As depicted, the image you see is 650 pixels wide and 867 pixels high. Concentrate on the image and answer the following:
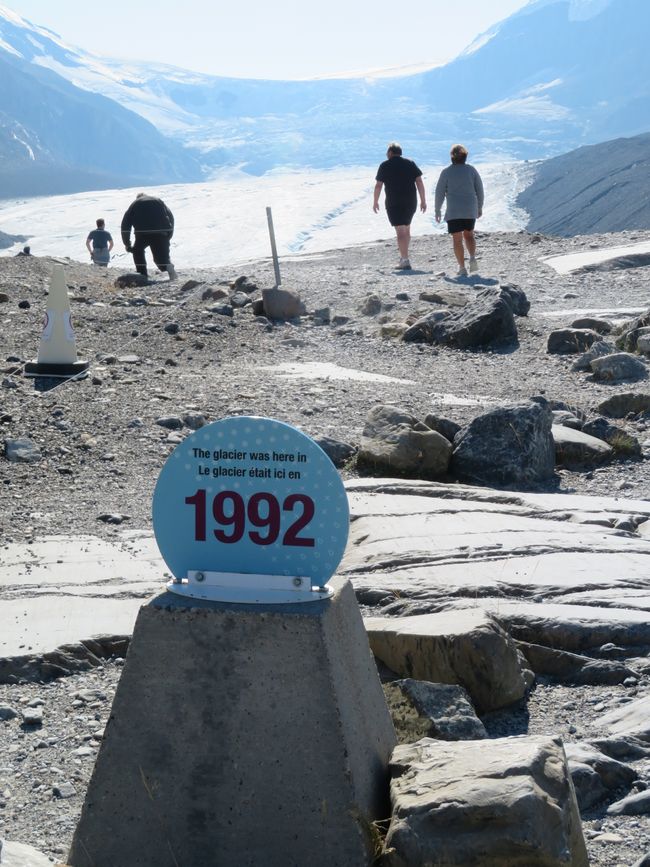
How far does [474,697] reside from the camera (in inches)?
158

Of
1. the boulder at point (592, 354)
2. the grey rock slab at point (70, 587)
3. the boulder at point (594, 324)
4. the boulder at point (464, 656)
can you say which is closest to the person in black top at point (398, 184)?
the boulder at point (594, 324)

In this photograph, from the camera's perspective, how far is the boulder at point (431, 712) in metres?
3.56

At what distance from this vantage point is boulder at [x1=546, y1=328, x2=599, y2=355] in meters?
11.4

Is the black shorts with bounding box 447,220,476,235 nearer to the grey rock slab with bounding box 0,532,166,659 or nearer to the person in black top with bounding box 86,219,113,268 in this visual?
the person in black top with bounding box 86,219,113,268

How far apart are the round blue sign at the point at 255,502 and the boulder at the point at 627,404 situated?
6366 mm

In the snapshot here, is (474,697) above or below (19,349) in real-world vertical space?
below

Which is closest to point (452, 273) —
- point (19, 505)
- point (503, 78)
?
point (19, 505)

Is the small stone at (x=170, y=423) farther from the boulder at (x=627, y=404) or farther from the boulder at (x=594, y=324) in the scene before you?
the boulder at (x=594, y=324)

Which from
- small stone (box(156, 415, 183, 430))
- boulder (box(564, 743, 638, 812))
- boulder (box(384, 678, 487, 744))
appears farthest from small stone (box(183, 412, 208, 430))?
boulder (box(564, 743, 638, 812))

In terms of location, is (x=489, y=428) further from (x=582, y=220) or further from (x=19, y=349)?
(x=582, y=220)

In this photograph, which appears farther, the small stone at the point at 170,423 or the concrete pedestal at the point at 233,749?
the small stone at the point at 170,423

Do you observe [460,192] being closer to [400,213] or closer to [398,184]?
[398,184]

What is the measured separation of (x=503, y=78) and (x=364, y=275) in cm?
16870

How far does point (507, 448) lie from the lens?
722 cm
